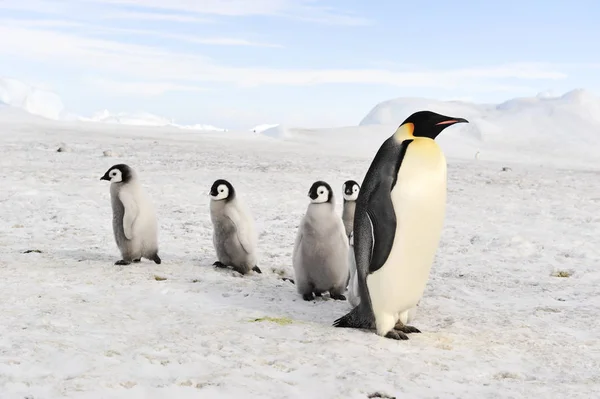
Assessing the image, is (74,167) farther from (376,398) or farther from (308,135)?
(308,135)

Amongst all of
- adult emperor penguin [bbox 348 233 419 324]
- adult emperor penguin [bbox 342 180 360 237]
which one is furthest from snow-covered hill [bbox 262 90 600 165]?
adult emperor penguin [bbox 348 233 419 324]

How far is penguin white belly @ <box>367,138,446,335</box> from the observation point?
425cm

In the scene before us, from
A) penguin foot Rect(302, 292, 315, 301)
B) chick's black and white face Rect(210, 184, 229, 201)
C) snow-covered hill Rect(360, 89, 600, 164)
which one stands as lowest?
penguin foot Rect(302, 292, 315, 301)

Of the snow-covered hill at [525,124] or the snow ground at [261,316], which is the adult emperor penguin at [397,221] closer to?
the snow ground at [261,316]

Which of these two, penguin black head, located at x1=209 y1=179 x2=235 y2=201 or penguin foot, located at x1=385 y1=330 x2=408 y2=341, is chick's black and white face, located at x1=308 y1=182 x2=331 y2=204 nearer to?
penguin black head, located at x1=209 y1=179 x2=235 y2=201

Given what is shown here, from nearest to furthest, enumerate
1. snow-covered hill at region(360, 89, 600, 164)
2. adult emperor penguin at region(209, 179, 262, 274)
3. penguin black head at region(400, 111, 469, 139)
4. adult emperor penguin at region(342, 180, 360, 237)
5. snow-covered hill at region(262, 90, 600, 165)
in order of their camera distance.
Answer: penguin black head at region(400, 111, 469, 139) → adult emperor penguin at region(209, 179, 262, 274) → adult emperor penguin at region(342, 180, 360, 237) → snow-covered hill at region(262, 90, 600, 165) → snow-covered hill at region(360, 89, 600, 164)

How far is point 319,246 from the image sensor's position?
5.50 metres

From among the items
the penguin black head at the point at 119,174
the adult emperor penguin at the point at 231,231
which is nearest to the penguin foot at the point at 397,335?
the adult emperor penguin at the point at 231,231

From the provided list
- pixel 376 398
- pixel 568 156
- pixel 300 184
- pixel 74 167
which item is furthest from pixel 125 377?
pixel 568 156

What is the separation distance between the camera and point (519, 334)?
178 inches

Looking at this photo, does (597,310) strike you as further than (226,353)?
Yes

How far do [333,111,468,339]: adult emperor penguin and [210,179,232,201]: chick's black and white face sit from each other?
2.24 m

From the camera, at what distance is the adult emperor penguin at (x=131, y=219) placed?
6324 millimetres

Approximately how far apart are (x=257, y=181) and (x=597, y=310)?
28.9ft
